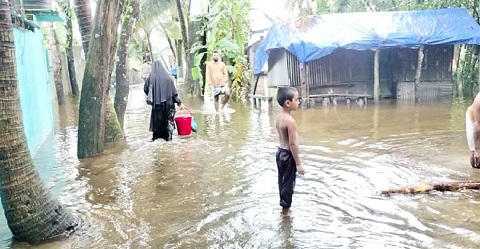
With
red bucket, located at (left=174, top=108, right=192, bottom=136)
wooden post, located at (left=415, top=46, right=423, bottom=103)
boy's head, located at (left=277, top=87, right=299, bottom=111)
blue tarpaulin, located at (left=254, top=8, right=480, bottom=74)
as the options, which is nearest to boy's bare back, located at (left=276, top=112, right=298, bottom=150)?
boy's head, located at (left=277, top=87, right=299, bottom=111)

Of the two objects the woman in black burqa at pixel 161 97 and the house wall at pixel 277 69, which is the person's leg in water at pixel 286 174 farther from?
the house wall at pixel 277 69

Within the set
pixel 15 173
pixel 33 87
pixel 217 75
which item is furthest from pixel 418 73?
pixel 15 173

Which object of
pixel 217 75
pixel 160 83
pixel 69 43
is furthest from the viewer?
pixel 69 43

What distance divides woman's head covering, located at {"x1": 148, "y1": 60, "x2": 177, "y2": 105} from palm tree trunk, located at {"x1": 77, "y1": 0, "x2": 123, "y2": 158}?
127 centimetres

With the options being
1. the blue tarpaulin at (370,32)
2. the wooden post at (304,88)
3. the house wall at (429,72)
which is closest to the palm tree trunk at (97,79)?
the blue tarpaulin at (370,32)

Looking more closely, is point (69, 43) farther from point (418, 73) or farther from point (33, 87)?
point (418, 73)

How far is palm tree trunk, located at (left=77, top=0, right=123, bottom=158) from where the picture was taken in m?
7.45

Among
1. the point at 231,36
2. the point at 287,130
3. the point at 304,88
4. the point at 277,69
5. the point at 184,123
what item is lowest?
the point at 184,123

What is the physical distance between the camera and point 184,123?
384 inches

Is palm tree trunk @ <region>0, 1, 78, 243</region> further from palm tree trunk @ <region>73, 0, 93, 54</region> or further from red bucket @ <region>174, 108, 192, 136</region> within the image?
red bucket @ <region>174, 108, 192, 136</region>

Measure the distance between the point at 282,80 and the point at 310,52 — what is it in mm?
2871

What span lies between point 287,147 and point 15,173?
2592 mm

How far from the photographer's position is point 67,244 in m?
4.35

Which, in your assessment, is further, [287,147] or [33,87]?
[33,87]
